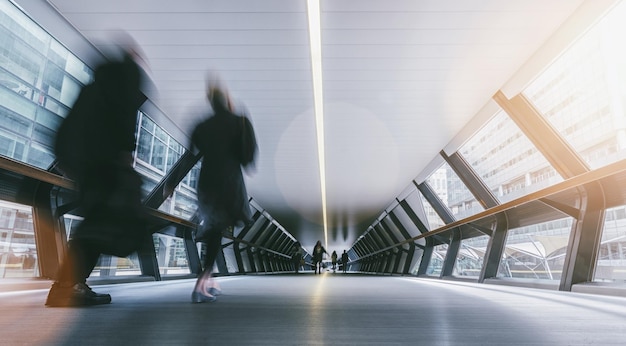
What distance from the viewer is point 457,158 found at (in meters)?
8.51

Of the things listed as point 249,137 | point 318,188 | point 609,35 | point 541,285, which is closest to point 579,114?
point 609,35

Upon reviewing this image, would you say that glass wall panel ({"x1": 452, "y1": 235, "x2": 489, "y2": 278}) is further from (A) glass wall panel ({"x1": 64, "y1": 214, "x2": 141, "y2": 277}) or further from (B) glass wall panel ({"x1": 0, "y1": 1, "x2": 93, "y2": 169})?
(B) glass wall panel ({"x1": 0, "y1": 1, "x2": 93, "y2": 169})

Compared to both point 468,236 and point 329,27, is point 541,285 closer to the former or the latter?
point 468,236

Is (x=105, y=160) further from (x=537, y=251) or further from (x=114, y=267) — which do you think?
(x=537, y=251)

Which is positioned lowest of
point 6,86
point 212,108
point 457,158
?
point 212,108

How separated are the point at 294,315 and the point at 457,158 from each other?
286 inches

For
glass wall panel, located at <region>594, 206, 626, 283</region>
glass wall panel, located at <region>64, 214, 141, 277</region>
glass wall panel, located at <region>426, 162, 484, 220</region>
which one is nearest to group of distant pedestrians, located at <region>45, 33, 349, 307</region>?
glass wall panel, located at <region>64, 214, 141, 277</region>

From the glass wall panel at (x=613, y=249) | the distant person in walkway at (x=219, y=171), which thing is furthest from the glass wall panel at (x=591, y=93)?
the distant person in walkway at (x=219, y=171)

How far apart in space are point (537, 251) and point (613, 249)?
1744mm

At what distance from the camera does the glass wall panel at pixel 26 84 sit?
12.8 feet

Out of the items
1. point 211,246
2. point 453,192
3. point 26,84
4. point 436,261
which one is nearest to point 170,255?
point 26,84

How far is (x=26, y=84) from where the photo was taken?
4.22m

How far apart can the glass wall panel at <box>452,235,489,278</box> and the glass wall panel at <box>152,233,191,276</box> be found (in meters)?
6.54

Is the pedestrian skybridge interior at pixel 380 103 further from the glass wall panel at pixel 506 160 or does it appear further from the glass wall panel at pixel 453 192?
the glass wall panel at pixel 453 192
